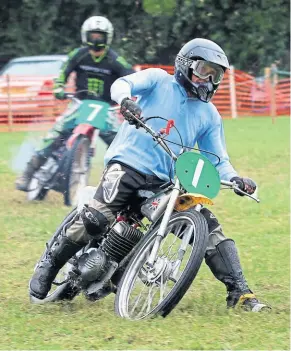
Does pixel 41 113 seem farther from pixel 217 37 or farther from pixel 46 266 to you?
pixel 46 266

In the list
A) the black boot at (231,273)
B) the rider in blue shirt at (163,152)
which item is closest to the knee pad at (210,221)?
the rider in blue shirt at (163,152)

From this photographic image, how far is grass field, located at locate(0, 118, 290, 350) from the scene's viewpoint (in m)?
5.30

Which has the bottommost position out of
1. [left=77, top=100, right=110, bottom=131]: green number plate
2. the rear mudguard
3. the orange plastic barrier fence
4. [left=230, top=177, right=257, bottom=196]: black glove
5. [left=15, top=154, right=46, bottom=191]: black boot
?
the orange plastic barrier fence

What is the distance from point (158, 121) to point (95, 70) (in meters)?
5.81

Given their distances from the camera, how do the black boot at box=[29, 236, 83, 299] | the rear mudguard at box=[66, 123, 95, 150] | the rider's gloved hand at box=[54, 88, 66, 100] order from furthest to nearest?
the rider's gloved hand at box=[54, 88, 66, 100]
the rear mudguard at box=[66, 123, 95, 150]
the black boot at box=[29, 236, 83, 299]

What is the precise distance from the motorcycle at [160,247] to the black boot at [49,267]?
13 cm

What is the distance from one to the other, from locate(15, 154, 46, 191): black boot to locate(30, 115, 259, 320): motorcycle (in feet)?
17.9

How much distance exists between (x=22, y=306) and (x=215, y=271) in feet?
4.08

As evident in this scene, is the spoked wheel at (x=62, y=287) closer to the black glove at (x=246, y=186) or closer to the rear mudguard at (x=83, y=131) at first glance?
the black glove at (x=246, y=186)

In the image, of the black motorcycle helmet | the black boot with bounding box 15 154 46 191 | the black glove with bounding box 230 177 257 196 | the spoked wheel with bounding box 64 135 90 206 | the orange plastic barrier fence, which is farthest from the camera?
the orange plastic barrier fence

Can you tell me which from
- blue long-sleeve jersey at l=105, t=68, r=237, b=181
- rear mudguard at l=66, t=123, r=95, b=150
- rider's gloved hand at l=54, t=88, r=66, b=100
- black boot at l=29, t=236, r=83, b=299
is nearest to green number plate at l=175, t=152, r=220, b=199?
blue long-sleeve jersey at l=105, t=68, r=237, b=181

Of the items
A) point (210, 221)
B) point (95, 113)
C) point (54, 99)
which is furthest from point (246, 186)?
point (54, 99)

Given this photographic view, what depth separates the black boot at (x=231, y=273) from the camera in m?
6.07

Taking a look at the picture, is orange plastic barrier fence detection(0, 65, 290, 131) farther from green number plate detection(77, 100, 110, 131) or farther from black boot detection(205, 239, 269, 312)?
black boot detection(205, 239, 269, 312)
